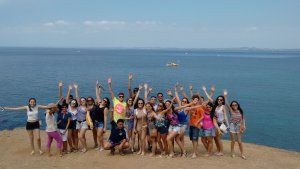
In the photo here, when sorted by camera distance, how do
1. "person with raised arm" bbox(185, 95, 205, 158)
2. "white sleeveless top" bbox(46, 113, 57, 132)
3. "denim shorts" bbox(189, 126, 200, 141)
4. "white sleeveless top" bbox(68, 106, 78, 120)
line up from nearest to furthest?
"person with raised arm" bbox(185, 95, 205, 158) < "denim shorts" bbox(189, 126, 200, 141) < "white sleeveless top" bbox(46, 113, 57, 132) < "white sleeveless top" bbox(68, 106, 78, 120)

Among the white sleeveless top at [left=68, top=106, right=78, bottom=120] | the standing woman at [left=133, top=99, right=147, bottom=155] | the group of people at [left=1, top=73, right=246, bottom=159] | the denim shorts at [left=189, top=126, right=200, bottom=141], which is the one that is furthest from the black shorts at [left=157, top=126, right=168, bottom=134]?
the white sleeveless top at [left=68, top=106, right=78, bottom=120]

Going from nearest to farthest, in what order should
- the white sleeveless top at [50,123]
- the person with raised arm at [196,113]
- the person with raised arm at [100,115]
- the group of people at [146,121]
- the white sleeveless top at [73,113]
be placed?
1. the person with raised arm at [196,113]
2. the group of people at [146,121]
3. the white sleeveless top at [50,123]
4. the person with raised arm at [100,115]
5. the white sleeveless top at [73,113]

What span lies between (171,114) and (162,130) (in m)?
0.64

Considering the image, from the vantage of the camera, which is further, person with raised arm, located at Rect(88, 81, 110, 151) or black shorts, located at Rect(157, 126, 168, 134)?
person with raised arm, located at Rect(88, 81, 110, 151)

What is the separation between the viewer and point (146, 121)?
11.1 m

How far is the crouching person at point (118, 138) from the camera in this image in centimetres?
1113

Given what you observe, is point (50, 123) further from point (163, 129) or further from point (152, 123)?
point (163, 129)

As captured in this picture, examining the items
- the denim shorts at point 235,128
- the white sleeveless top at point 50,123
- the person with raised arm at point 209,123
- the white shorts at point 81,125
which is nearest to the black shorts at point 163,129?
the person with raised arm at point 209,123

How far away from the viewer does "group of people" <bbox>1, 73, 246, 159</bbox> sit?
10805 millimetres

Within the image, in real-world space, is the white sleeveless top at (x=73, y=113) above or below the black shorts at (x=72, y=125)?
above

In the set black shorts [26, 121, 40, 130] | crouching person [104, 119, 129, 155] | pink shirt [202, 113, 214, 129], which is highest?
pink shirt [202, 113, 214, 129]

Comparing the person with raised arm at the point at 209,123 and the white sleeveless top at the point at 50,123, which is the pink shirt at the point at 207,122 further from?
the white sleeveless top at the point at 50,123

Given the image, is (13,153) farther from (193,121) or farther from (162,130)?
(193,121)

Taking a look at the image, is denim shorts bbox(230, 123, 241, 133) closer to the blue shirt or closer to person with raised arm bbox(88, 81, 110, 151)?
person with raised arm bbox(88, 81, 110, 151)
